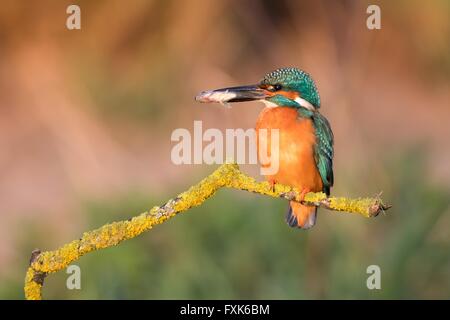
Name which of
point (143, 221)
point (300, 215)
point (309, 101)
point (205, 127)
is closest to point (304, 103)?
point (309, 101)

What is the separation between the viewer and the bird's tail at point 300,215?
1.69m

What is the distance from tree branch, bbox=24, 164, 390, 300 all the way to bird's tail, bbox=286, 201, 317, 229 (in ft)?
1.70

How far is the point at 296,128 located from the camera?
168cm

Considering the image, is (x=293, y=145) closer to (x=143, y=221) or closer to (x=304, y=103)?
(x=304, y=103)

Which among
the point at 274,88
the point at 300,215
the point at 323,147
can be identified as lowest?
the point at 300,215

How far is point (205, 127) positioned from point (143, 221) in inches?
118

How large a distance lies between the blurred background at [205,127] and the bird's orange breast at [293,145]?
0.97m

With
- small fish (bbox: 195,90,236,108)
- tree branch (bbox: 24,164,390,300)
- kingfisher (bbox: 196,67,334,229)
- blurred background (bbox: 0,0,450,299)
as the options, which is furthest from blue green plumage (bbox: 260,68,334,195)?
blurred background (bbox: 0,0,450,299)

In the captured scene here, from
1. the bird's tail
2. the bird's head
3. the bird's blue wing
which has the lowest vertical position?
the bird's tail

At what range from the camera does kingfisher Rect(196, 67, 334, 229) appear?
1.63 meters

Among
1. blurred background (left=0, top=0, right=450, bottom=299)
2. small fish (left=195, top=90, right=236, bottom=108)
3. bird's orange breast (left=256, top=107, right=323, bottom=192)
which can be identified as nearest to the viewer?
small fish (left=195, top=90, right=236, bottom=108)

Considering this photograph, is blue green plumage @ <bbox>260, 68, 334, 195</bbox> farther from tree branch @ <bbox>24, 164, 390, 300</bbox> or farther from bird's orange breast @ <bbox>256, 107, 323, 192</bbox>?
tree branch @ <bbox>24, 164, 390, 300</bbox>

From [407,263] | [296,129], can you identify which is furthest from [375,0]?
[296,129]

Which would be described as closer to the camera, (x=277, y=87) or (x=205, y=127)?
(x=277, y=87)
